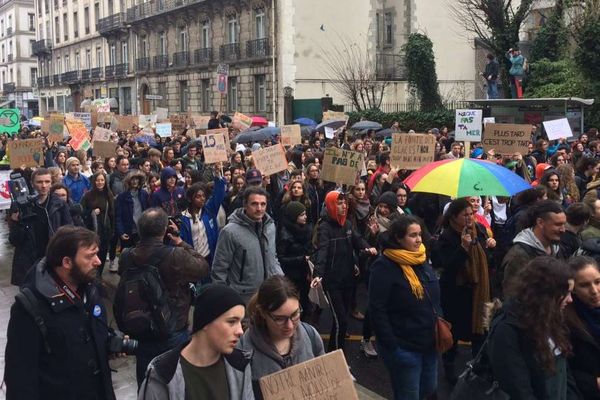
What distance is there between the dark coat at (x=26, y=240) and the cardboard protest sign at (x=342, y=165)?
2.99 metres

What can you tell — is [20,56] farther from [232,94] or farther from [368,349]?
[368,349]

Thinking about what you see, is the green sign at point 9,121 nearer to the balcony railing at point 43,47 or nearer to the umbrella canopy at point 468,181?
the umbrella canopy at point 468,181

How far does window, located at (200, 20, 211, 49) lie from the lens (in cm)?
3572

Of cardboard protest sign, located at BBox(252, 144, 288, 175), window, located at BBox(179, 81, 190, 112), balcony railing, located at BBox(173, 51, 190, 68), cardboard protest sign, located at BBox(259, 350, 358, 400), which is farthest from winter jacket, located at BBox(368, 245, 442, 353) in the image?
window, located at BBox(179, 81, 190, 112)

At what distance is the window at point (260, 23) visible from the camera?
31616 millimetres

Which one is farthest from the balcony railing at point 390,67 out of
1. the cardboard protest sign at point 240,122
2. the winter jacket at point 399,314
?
the winter jacket at point 399,314

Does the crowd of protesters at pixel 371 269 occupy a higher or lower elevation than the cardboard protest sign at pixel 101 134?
lower

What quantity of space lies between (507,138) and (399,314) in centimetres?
644

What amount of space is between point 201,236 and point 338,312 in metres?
1.60

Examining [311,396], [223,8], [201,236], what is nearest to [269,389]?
[311,396]

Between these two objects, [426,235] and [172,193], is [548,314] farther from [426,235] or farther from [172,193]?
[172,193]

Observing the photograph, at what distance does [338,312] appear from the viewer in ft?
20.0

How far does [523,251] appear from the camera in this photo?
4.61 meters

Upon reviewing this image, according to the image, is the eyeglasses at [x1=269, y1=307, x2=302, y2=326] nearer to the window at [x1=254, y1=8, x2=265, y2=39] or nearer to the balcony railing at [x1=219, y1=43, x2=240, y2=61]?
the window at [x1=254, y1=8, x2=265, y2=39]
